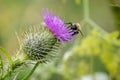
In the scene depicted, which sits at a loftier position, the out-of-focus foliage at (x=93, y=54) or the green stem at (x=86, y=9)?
the green stem at (x=86, y=9)

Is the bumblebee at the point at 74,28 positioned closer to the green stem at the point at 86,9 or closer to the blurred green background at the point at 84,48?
the blurred green background at the point at 84,48

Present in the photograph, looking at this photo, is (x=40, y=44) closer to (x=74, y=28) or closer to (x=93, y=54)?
(x=74, y=28)

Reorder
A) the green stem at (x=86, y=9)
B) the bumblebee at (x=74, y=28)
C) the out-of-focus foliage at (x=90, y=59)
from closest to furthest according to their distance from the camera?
1. the bumblebee at (x=74, y=28)
2. the out-of-focus foliage at (x=90, y=59)
3. the green stem at (x=86, y=9)

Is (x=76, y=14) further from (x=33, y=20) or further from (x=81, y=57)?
(x=81, y=57)

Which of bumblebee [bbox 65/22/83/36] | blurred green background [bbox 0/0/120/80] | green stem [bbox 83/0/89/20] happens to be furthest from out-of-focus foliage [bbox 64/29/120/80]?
bumblebee [bbox 65/22/83/36]

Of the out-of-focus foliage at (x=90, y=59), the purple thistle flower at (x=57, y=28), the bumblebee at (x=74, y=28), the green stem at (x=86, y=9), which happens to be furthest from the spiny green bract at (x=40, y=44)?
the green stem at (x=86, y=9)

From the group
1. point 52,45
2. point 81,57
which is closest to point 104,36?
point 81,57

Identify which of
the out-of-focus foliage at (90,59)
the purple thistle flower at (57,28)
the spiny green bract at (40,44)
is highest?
the purple thistle flower at (57,28)

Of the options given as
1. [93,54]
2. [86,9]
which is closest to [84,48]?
[93,54]

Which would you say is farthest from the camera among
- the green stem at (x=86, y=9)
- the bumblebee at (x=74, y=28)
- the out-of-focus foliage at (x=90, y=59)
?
the green stem at (x=86, y=9)

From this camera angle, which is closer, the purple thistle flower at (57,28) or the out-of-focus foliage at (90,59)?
the purple thistle flower at (57,28)
